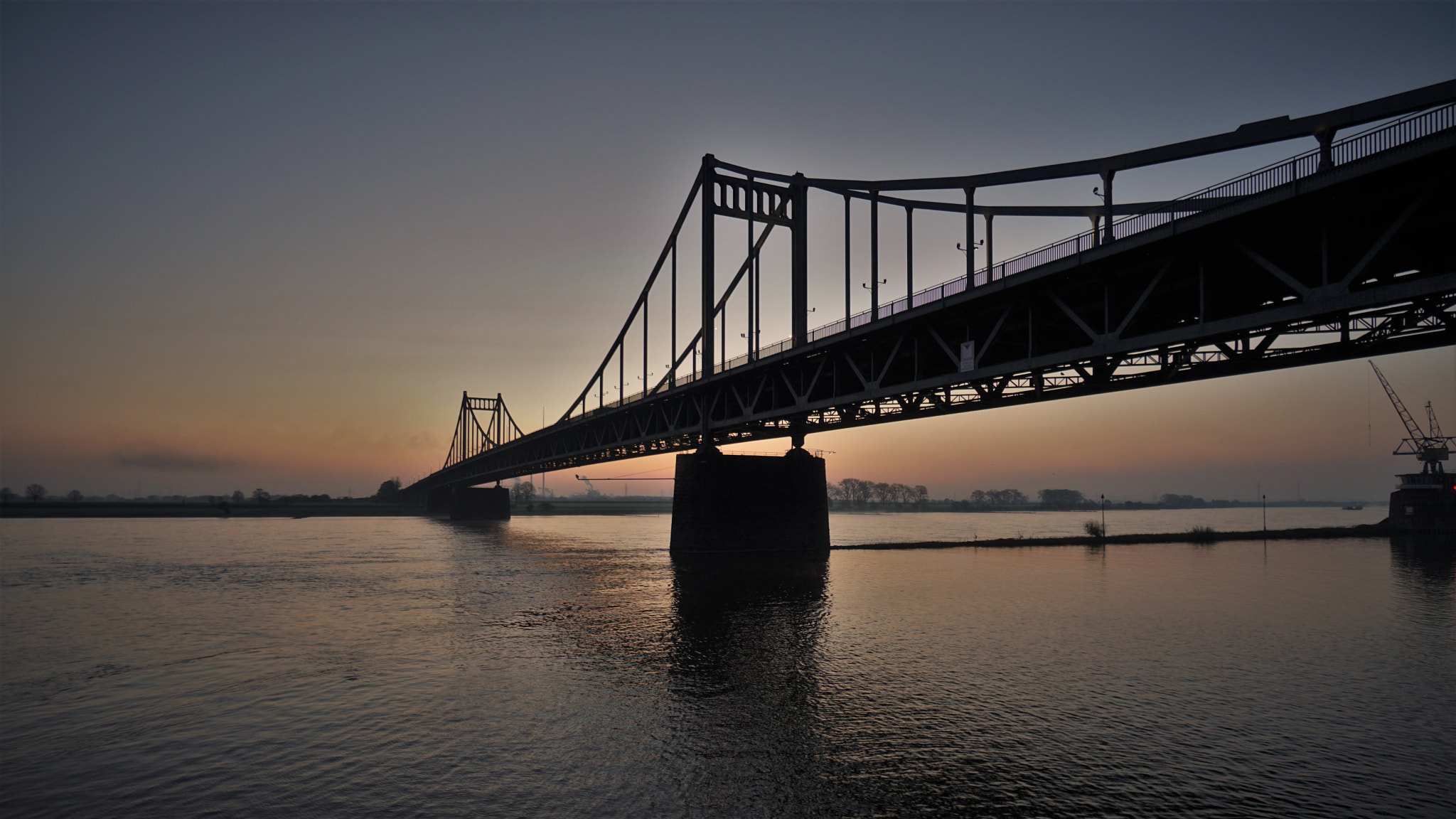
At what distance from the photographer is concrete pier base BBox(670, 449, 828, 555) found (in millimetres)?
48219

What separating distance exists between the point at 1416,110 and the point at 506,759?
20.4 m

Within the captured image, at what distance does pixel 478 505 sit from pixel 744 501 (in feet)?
294

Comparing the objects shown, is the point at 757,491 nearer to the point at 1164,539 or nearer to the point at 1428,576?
the point at 1428,576

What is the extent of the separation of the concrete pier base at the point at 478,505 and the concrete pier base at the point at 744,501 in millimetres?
84446

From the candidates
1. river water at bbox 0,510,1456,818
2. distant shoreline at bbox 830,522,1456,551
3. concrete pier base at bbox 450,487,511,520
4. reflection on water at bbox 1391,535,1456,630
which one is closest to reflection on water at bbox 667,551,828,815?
river water at bbox 0,510,1456,818

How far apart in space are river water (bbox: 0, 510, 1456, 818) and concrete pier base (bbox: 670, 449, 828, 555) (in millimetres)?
11253

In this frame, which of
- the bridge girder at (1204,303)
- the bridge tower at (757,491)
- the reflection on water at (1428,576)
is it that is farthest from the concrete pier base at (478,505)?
the reflection on water at (1428,576)

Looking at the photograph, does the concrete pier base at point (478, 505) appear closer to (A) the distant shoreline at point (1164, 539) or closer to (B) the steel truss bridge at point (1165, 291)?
(A) the distant shoreline at point (1164, 539)

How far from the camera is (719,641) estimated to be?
76.2ft

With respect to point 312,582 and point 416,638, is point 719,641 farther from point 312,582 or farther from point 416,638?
point 312,582

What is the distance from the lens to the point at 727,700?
16.8 m

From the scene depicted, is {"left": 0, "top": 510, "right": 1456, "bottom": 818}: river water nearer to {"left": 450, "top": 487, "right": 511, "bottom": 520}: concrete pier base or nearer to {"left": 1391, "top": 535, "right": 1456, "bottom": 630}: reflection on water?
{"left": 1391, "top": 535, "right": 1456, "bottom": 630}: reflection on water

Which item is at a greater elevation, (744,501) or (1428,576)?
(744,501)

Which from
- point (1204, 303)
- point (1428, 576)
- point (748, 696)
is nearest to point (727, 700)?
point (748, 696)
